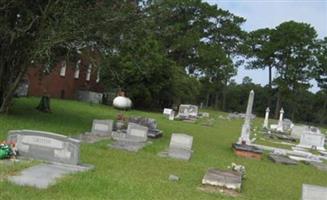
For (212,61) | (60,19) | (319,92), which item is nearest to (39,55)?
(60,19)

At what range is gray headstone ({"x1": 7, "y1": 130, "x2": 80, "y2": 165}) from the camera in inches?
383

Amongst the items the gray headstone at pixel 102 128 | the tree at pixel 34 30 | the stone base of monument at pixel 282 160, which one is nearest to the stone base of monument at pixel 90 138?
the gray headstone at pixel 102 128

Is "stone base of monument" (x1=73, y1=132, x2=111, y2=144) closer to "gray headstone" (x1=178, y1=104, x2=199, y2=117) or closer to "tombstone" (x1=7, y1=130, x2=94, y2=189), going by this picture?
"tombstone" (x1=7, y1=130, x2=94, y2=189)

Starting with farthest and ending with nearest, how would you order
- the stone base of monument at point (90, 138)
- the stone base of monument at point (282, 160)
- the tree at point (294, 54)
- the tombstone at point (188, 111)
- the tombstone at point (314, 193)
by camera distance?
the tree at point (294, 54) → the tombstone at point (188, 111) → the stone base of monument at point (282, 160) → the stone base of monument at point (90, 138) → the tombstone at point (314, 193)

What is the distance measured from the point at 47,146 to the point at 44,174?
1.17 metres

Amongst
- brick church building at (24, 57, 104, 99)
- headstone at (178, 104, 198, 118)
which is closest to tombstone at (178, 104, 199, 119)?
headstone at (178, 104, 198, 118)

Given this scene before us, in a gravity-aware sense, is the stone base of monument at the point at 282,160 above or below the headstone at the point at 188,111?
below

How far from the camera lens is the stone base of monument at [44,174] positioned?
26.0ft

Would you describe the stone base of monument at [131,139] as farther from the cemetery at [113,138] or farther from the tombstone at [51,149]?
the tombstone at [51,149]

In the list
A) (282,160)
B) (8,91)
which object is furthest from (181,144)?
(8,91)

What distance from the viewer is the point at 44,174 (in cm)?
873

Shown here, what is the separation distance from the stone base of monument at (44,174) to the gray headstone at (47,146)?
162mm

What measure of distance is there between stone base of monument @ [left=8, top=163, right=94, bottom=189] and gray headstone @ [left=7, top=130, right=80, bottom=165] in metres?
0.16

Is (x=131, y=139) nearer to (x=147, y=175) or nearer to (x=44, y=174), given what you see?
(x=147, y=175)
